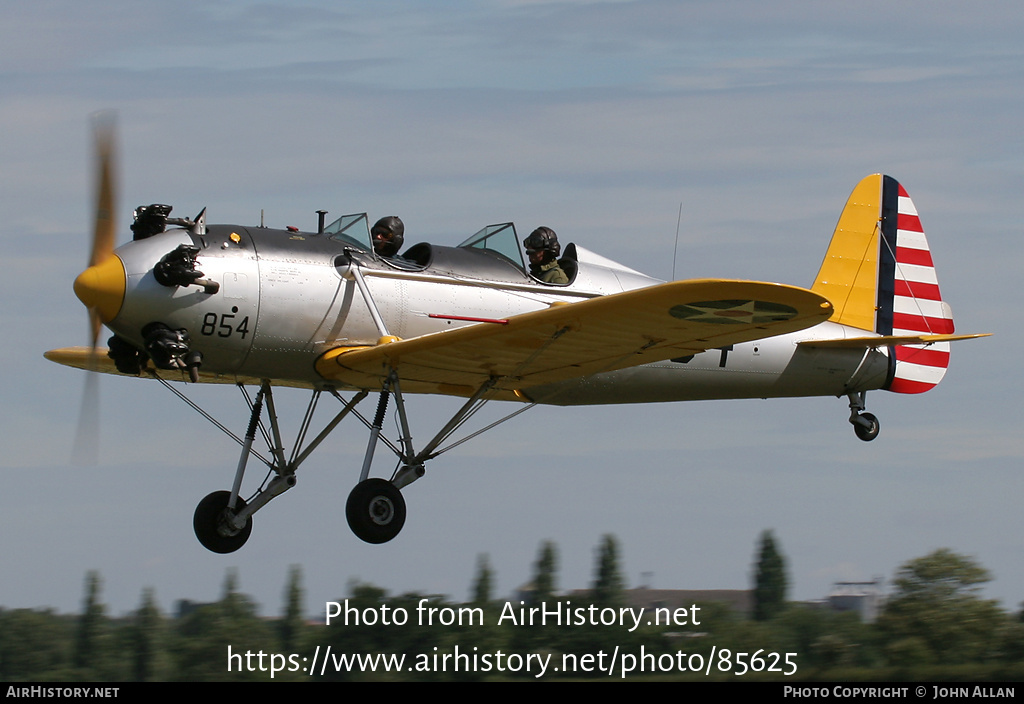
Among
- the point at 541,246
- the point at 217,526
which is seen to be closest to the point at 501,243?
the point at 541,246

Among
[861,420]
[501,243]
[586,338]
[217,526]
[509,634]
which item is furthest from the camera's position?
[509,634]

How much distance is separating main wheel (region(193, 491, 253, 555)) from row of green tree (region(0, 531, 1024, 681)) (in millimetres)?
19789

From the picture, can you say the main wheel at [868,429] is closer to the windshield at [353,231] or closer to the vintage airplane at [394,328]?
the vintage airplane at [394,328]

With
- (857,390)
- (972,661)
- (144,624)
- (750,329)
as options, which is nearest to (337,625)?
(144,624)

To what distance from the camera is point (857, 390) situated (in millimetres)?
15031

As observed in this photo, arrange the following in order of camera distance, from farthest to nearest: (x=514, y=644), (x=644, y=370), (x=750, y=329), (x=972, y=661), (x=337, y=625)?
(x=337, y=625) → (x=514, y=644) → (x=972, y=661) → (x=644, y=370) → (x=750, y=329)

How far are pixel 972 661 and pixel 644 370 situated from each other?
2397 cm

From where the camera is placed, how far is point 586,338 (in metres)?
11.5

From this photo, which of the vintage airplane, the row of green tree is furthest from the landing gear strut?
the row of green tree

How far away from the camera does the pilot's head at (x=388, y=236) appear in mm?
12750

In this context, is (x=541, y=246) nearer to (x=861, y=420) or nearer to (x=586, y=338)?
(x=586, y=338)

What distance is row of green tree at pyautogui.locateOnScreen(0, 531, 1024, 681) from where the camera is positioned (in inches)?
1361

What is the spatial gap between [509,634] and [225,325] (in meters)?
30.7

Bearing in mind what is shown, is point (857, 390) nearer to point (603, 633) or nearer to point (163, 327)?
point (163, 327)
